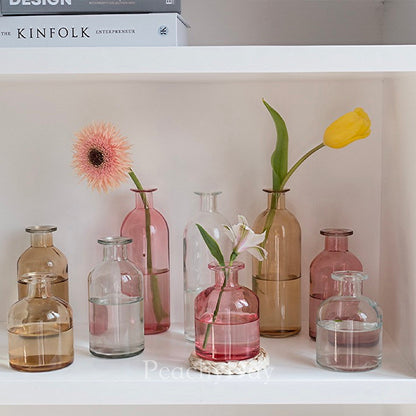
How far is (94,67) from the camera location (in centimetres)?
89

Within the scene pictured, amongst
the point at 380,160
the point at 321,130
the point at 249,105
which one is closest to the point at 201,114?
the point at 249,105

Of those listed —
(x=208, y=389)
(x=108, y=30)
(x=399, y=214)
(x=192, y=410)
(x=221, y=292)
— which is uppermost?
(x=108, y=30)

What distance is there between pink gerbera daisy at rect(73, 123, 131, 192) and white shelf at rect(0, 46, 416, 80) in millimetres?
185

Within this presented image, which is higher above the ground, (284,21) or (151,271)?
(284,21)

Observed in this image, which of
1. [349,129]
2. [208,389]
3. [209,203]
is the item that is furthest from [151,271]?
[349,129]

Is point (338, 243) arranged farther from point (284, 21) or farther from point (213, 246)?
point (284, 21)

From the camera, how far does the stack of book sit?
0.93m

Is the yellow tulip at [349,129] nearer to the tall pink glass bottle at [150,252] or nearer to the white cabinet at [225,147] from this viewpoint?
the white cabinet at [225,147]

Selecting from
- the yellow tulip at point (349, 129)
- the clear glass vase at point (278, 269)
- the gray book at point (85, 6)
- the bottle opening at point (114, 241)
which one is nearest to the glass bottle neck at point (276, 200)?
the clear glass vase at point (278, 269)

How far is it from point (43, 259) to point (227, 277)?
314mm

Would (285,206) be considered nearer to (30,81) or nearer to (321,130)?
(321,130)

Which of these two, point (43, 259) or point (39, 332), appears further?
Result: point (43, 259)

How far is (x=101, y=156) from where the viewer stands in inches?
42.2

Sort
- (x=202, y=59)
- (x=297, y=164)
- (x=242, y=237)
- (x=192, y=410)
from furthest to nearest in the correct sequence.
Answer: (x=192, y=410) < (x=297, y=164) < (x=242, y=237) < (x=202, y=59)
